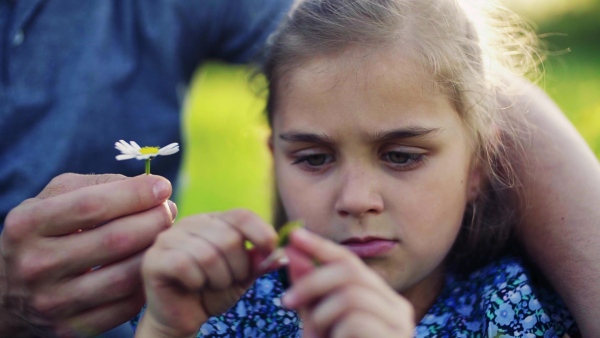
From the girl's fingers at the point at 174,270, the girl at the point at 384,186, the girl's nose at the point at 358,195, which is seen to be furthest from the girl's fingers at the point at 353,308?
the girl's nose at the point at 358,195

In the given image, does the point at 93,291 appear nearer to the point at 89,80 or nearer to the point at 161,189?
the point at 161,189

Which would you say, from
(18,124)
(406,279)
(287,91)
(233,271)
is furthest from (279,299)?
(18,124)

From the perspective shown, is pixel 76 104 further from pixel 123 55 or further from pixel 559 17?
pixel 559 17

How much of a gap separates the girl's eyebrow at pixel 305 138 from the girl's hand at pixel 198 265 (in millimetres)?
428

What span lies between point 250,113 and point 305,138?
3.81 ft

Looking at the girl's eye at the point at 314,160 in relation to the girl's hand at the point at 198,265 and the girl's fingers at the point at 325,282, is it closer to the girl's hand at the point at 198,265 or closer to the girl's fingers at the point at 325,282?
the girl's hand at the point at 198,265

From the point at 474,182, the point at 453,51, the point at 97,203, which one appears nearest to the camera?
the point at 97,203

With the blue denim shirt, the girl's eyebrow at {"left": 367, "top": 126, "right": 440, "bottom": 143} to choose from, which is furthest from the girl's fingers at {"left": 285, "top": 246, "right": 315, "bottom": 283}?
the blue denim shirt

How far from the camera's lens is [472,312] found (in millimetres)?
2225

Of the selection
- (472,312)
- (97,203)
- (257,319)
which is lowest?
(257,319)

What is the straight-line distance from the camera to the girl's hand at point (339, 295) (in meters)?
1.35

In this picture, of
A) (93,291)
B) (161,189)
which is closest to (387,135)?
(161,189)

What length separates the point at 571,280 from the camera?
6.81 ft

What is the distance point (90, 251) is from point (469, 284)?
1078 mm
